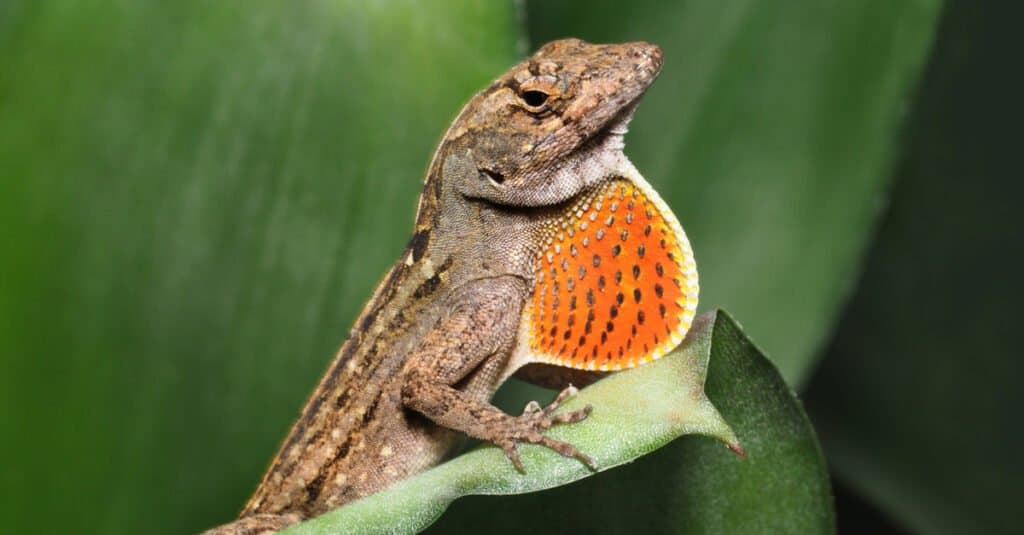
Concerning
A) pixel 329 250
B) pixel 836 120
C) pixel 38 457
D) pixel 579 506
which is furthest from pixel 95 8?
pixel 836 120

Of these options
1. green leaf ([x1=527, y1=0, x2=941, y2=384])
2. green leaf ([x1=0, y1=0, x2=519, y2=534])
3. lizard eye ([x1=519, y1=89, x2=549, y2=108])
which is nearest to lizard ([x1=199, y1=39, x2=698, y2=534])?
lizard eye ([x1=519, y1=89, x2=549, y2=108])

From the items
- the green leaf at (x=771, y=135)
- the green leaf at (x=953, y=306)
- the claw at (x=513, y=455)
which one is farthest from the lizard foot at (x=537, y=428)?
the green leaf at (x=953, y=306)

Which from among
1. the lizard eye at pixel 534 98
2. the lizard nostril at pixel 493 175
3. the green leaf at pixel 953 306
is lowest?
the green leaf at pixel 953 306

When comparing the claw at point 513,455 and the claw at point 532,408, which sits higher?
the claw at point 513,455

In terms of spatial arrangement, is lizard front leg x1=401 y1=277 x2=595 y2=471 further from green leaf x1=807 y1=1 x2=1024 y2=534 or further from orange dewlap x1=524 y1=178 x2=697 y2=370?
green leaf x1=807 y1=1 x2=1024 y2=534

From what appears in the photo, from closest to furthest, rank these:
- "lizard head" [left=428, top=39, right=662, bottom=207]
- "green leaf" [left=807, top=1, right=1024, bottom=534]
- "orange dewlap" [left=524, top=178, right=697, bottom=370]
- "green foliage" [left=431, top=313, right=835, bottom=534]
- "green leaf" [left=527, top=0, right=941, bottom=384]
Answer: "green foliage" [left=431, top=313, right=835, bottom=534], "orange dewlap" [left=524, top=178, right=697, bottom=370], "lizard head" [left=428, top=39, right=662, bottom=207], "green leaf" [left=527, top=0, right=941, bottom=384], "green leaf" [left=807, top=1, right=1024, bottom=534]

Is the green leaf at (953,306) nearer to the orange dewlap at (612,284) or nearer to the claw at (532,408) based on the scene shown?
the orange dewlap at (612,284)
